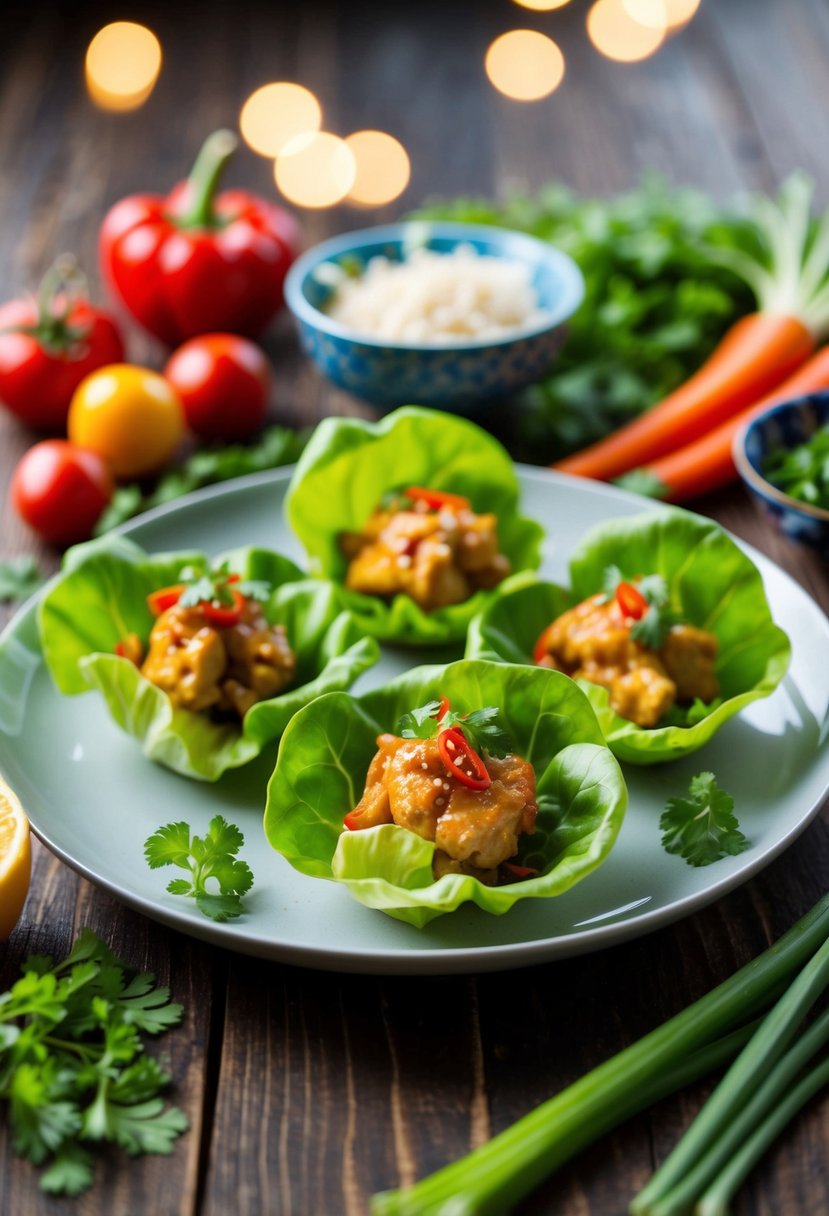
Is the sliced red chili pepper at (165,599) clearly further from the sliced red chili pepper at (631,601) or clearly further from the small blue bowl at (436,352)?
the small blue bowl at (436,352)

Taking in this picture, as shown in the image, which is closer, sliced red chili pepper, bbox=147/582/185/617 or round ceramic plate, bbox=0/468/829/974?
round ceramic plate, bbox=0/468/829/974

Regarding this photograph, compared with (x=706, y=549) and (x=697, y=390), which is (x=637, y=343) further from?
(x=706, y=549)

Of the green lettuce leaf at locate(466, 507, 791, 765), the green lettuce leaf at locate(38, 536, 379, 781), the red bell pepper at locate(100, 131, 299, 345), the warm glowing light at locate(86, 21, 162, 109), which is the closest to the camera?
the green lettuce leaf at locate(38, 536, 379, 781)

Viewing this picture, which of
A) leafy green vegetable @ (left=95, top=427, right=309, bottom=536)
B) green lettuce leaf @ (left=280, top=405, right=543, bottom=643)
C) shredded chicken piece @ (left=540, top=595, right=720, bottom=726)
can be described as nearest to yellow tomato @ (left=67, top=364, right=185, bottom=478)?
leafy green vegetable @ (left=95, top=427, right=309, bottom=536)

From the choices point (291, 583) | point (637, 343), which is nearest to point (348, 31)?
point (637, 343)

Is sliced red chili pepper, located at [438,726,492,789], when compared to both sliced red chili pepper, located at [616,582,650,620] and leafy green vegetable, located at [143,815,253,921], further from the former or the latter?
sliced red chili pepper, located at [616,582,650,620]

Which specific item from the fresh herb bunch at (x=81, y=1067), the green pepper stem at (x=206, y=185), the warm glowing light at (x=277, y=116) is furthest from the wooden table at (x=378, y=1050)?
the warm glowing light at (x=277, y=116)
